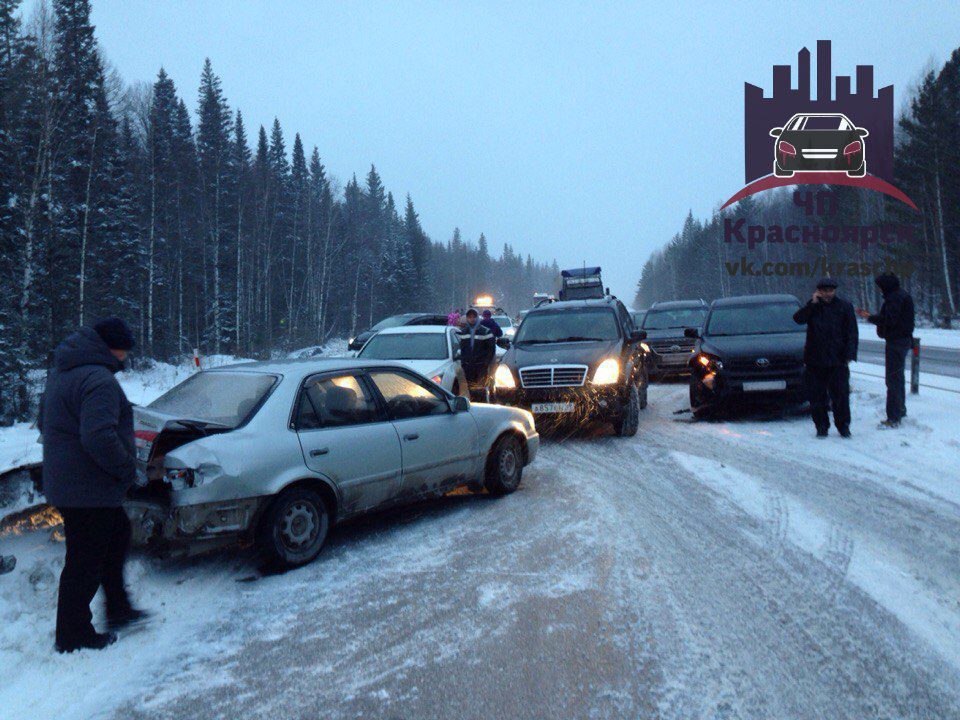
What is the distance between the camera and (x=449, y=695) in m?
3.26

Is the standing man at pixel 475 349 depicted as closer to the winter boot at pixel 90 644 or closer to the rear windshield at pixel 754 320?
the rear windshield at pixel 754 320

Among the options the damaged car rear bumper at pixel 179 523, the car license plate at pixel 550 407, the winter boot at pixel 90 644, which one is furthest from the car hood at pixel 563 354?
the winter boot at pixel 90 644

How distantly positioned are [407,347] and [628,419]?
404 cm

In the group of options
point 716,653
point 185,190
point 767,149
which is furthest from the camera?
point 185,190

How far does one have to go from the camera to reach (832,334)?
9117 millimetres

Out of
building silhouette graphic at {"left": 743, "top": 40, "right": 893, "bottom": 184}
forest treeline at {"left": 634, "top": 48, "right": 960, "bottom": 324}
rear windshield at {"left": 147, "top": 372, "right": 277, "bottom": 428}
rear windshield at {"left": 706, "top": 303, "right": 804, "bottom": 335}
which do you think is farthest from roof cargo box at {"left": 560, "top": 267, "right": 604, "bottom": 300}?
rear windshield at {"left": 147, "top": 372, "right": 277, "bottom": 428}

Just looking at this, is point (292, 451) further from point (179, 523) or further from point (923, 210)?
point (923, 210)

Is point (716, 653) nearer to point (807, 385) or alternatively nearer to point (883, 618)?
point (883, 618)

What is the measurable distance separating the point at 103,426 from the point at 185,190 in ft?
133

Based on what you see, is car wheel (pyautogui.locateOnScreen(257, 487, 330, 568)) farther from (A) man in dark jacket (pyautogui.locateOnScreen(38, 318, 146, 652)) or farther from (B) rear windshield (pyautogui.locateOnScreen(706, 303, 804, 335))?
(B) rear windshield (pyautogui.locateOnScreen(706, 303, 804, 335))

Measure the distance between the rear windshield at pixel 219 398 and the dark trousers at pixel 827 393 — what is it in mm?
7047

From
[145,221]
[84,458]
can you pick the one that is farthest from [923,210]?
[84,458]

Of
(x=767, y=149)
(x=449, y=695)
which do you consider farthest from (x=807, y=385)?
(x=767, y=149)

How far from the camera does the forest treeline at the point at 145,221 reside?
2056 cm
